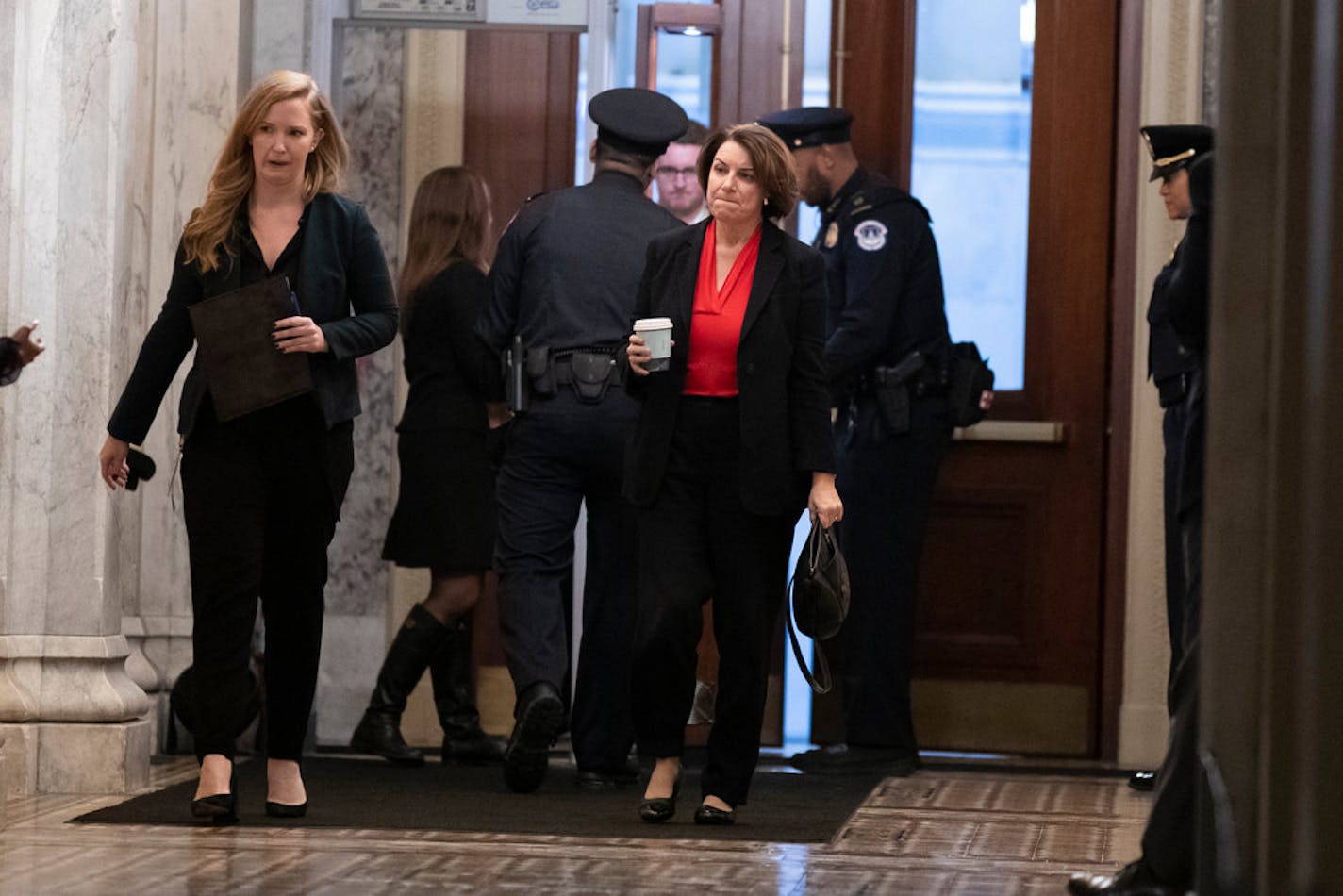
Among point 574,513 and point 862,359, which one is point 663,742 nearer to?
point 574,513

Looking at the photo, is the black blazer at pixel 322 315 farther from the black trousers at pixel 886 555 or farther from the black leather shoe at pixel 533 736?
the black trousers at pixel 886 555

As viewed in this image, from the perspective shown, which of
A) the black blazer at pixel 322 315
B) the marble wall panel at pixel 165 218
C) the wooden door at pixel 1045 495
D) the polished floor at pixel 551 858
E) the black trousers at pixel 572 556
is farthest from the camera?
the wooden door at pixel 1045 495

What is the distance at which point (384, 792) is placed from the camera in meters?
5.55

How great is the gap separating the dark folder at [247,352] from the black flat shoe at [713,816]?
1.29 meters

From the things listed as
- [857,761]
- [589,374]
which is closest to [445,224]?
[589,374]

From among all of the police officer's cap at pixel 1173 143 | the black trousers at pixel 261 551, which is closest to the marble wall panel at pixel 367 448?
the black trousers at pixel 261 551

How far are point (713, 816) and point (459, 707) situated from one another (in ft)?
5.70

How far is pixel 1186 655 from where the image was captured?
12.2 ft

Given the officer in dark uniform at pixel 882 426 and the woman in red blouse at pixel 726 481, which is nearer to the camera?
the woman in red blouse at pixel 726 481

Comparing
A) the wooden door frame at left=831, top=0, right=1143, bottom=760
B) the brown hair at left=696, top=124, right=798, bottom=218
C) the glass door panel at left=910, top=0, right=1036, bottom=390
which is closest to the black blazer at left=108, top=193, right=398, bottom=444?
the brown hair at left=696, top=124, right=798, bottom=218

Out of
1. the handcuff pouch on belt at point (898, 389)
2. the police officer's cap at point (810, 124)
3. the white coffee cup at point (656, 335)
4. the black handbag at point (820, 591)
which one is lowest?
the black handbag at point (820, 591)

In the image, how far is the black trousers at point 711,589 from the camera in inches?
193

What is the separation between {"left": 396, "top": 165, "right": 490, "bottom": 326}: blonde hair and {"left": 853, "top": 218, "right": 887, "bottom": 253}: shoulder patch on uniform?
43.5 inches

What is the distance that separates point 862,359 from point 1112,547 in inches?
42.9
